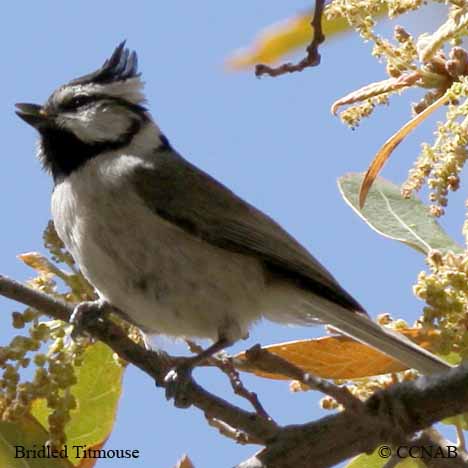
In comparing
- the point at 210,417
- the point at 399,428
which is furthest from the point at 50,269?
the point at 399,428

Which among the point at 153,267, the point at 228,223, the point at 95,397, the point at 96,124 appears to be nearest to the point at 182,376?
the point at 95,397

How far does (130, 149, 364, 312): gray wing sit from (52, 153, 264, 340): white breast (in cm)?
4

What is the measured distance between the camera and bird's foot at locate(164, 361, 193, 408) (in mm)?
1671

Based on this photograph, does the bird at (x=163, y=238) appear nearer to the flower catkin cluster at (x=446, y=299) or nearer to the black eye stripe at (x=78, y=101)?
the black eye stripe at (x=78, y=101)

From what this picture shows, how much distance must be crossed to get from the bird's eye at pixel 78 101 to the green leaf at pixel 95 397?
1.16 meters

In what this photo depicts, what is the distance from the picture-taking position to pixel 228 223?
8.20 ft

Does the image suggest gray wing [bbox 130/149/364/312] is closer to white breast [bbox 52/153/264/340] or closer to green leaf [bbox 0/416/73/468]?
white breast [bbox 52/153/264/340]

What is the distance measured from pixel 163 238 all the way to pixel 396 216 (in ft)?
2.13

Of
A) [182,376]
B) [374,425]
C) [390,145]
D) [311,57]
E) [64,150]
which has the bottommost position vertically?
[374,425]

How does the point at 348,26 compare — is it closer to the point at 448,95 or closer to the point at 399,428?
the point at 448,95

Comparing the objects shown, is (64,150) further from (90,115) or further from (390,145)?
(390,145)

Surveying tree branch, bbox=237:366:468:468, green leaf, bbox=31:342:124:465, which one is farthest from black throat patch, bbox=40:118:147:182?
tree branch, bbox=237:366:468:468

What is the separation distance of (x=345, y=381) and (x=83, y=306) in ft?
1.83

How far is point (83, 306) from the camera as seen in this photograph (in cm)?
176
